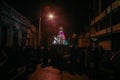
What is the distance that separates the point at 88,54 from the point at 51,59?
5.96 meters

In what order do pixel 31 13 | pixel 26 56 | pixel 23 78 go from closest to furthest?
pixel 23 78
pixel 26 56
pixel 31 13

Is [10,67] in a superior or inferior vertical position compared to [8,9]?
inferior

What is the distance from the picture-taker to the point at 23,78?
12070mm

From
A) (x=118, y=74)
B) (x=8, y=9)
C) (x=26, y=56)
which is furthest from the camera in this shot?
(x=8, y=9)

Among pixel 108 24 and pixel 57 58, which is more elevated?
pixel 108 24

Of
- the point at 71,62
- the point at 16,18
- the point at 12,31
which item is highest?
the point at 16,18

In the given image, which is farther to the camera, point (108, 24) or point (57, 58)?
point (57, 58)

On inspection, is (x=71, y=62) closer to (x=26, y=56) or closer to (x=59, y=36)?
(x=26, y=56)

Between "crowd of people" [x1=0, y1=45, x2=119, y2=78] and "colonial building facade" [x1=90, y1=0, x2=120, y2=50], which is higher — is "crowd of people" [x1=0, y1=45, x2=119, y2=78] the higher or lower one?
the lower one

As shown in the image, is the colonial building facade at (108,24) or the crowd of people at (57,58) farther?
the colonial building facade at (108,24)

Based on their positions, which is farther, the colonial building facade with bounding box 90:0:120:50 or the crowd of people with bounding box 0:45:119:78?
the colonial building facade with bounding box 90:0:120:50

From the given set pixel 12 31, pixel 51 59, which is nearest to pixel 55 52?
pixel 51 59

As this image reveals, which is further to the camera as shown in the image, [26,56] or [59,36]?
[59,36]

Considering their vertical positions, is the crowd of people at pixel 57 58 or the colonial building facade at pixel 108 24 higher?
the colonial building facade at pixel 108 24
